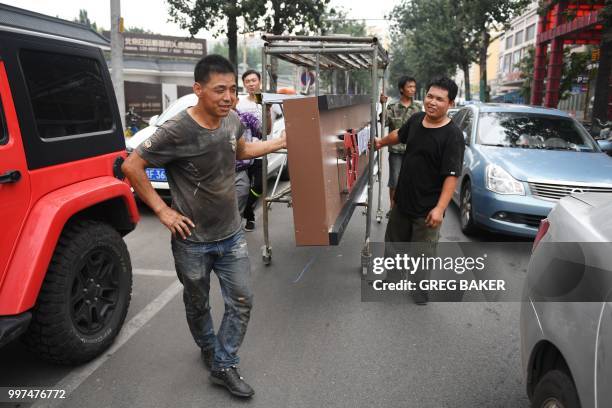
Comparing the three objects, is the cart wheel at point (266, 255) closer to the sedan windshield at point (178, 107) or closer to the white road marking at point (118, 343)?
the white road marking at point (118, 343)

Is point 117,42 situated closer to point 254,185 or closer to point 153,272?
point 254,185

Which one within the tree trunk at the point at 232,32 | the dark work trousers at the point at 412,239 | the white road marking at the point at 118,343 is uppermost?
the tree trunk at the point at 232,32

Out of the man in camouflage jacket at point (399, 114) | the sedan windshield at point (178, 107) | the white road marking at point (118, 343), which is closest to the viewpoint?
the white road marking at point (118, 343)

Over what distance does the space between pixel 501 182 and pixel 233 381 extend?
154 inches

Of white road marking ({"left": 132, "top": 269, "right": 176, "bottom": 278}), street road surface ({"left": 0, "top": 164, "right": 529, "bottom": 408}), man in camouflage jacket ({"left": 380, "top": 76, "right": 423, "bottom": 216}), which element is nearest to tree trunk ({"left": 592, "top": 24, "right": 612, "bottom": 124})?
man in camouflage jacket ({"left": 380, "top": 76, "right": 423, "bottom": 216})

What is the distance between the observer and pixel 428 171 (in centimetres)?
398

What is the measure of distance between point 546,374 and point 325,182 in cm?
201

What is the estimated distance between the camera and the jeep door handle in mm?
2529

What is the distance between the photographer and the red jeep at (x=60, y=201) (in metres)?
2.62

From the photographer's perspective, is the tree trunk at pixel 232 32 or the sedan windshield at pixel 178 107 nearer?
the sedan windshield at pixel 178 107

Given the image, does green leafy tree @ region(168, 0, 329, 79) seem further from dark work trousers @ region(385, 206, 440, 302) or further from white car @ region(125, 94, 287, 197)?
dark work trousers @ region(385, 206, 440, 302)

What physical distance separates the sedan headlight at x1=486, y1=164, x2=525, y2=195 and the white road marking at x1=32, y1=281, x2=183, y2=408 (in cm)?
352

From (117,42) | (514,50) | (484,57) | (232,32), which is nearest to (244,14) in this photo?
(232,32)

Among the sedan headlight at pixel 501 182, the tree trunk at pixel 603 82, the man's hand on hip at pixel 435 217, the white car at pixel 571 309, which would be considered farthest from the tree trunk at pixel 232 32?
the white car at pixel 571 309
